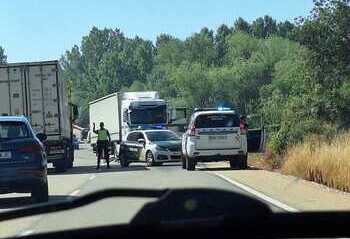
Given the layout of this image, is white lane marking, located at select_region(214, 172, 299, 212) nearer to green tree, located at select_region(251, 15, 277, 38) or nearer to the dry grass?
the dry grass

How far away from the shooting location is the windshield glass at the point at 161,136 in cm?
2982

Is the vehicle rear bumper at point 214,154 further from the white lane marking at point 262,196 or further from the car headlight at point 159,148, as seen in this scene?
the car headlight at point 159,148

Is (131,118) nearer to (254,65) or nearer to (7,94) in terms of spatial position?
(7,94)

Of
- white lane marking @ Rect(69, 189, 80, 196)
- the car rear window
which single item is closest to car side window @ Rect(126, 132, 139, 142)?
the car rear window

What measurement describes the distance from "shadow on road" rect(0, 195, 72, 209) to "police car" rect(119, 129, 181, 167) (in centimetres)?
1189

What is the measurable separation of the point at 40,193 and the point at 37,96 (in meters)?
13.3

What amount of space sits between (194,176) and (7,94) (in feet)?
29.5

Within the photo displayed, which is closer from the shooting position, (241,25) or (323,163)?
(323,163)

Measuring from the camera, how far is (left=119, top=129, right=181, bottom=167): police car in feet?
94.8

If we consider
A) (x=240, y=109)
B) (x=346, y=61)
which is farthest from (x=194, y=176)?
(x=240, y=109)

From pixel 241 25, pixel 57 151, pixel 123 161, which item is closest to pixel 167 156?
pixel 123 161

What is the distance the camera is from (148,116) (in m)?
37.4

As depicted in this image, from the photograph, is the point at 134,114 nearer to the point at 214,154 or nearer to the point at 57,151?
the point at 57,151

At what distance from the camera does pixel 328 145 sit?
21.3m
